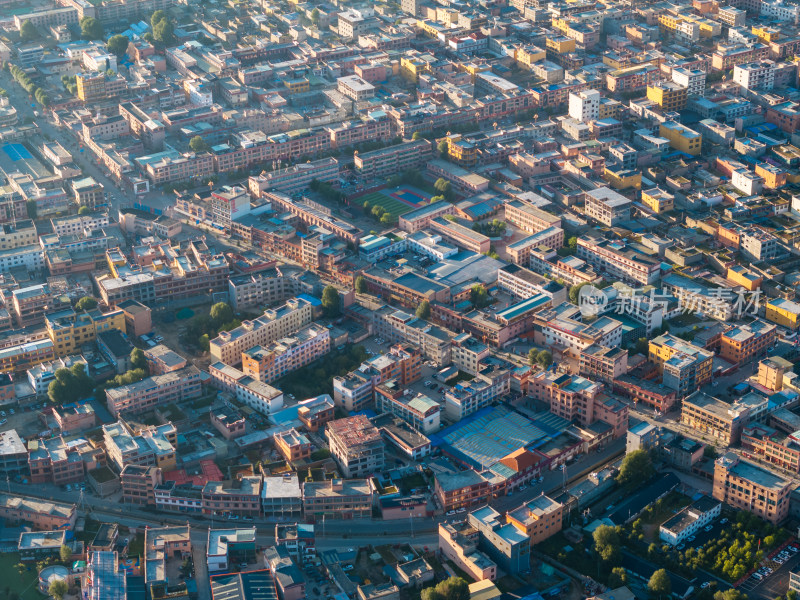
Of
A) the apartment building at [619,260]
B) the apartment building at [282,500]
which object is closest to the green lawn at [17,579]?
the apartment building at [282,500]

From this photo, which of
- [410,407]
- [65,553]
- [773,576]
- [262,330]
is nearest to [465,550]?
[410,407]

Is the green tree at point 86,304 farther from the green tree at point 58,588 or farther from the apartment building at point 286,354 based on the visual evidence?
the green tree at point 58,588

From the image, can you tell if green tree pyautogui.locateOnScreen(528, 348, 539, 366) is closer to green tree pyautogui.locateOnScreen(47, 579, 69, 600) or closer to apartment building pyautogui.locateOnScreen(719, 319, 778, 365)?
apartment building pyautogui.locateOnScreen(719, 319, 778, 365)

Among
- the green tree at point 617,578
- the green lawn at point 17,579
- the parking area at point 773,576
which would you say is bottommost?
the parking area at point 773,576

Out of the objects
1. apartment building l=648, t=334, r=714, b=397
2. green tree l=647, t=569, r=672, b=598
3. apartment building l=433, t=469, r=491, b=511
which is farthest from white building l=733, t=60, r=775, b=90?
green tree l=647, t=569, r=672, b=598

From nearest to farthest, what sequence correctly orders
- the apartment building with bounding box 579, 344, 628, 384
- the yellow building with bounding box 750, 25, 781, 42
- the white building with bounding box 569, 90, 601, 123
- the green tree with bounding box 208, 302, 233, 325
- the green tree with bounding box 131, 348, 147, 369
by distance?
the apartment building with bounding box 579, 344, 628, 384, the green tree with bounding box 131, 348, 147, 369, the green tree with bounding box 208, 302, 233, 325, the white building with bounding box 569, 90, 601, 123, the yellow building with bounding box 750, 25, 781, 42
